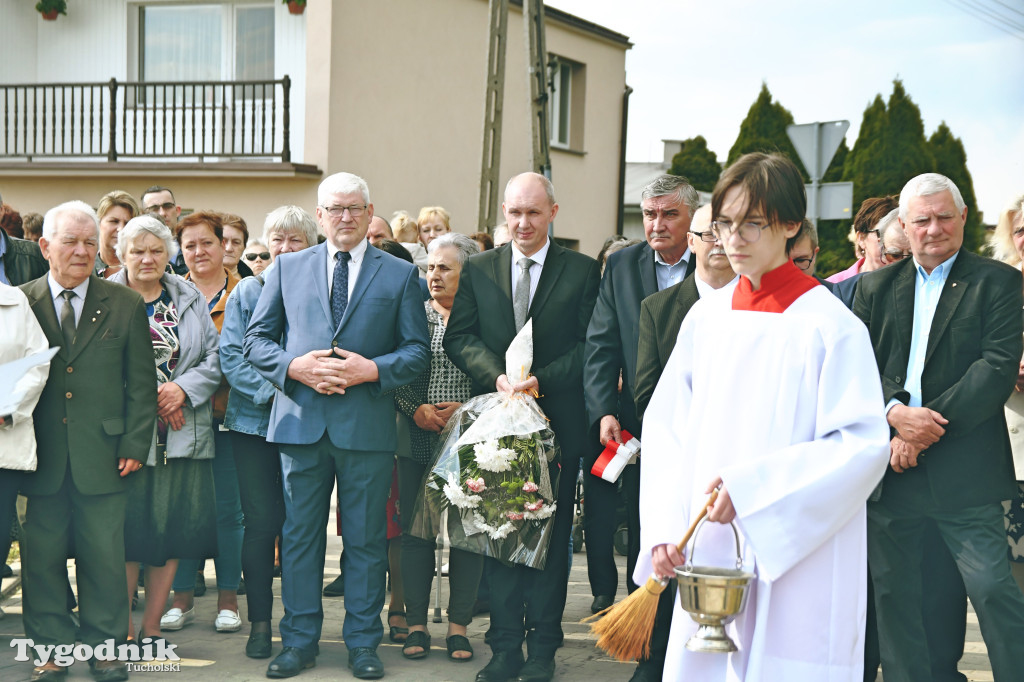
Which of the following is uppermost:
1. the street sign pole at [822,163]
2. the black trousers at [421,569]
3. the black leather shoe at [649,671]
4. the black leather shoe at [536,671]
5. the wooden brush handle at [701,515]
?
the street sign pole at [822,163]

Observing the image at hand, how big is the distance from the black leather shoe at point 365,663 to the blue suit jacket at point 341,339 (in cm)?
97

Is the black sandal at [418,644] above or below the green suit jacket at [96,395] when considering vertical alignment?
below

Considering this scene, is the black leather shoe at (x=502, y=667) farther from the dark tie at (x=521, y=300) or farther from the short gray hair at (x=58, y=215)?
the short gray hair at (x=58, y=215)

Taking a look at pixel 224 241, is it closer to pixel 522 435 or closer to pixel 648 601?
pixel 522 435

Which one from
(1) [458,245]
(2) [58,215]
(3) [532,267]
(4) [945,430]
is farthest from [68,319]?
(4) [945,430]

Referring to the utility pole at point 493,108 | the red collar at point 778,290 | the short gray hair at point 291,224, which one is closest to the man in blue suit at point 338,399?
the short gray hair at point 291,224

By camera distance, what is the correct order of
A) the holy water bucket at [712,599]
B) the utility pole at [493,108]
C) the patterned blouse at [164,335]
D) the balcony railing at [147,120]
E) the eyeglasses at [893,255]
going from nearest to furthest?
the holy water bucket at [712,599] < the patterned blouse at [164,335] < the eyeglasses at [893,255] < the utility pole at [493,108] < the balcony railing at [147,120]

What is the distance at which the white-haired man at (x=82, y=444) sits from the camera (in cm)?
512

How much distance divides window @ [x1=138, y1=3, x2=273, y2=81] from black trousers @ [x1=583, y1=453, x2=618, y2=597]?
13.4 metres

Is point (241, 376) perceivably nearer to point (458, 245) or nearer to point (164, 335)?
point (164, 335)

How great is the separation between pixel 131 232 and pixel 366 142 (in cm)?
1234

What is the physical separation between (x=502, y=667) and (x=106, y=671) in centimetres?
183

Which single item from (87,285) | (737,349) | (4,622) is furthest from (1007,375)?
(4,622)

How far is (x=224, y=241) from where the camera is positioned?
24.2 ft
